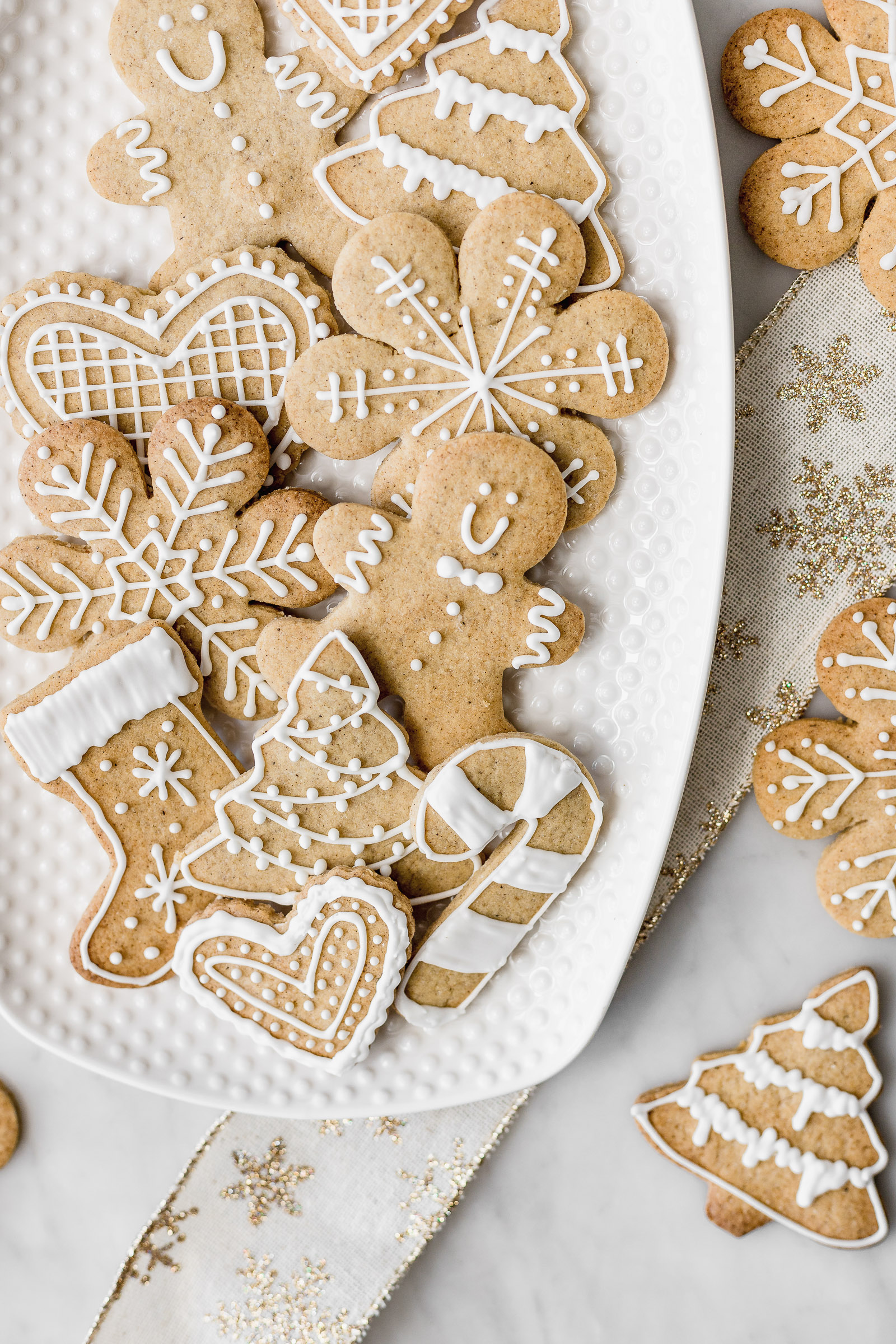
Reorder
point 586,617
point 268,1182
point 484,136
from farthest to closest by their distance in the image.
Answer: point 268,1182 < point 586,617 < point 484,136

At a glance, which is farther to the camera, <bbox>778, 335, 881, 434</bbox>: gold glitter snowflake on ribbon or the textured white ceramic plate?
<bbox>778, 335, 881, 434</bbox>: gold glitter snowflake on ribbon

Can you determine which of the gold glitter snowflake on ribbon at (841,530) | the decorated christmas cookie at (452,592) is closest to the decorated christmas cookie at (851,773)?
the gold glitter snowflake on ribbon at (841,530)

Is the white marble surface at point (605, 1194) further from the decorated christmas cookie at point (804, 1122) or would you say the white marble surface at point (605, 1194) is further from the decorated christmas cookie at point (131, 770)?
the decorated christmas cookie at point (131, 770)

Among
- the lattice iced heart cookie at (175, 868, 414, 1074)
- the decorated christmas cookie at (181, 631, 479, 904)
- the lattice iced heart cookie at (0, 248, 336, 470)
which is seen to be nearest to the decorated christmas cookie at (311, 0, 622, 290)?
the lattice iced heart cookie at (0, 248, 336, 470)

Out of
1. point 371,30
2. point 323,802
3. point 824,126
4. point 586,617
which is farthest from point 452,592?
point 824,126

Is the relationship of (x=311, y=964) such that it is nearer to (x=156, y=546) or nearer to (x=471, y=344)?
(x=156, y=546)

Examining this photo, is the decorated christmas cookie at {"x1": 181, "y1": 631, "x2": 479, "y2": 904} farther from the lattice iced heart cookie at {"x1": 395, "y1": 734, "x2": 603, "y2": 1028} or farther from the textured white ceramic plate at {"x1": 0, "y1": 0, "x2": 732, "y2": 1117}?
the textured white ceramic plate at {"x1": 0, "y1": 0, "x2": 732, "y2": 1117}

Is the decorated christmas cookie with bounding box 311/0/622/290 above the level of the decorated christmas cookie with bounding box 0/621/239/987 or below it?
above
